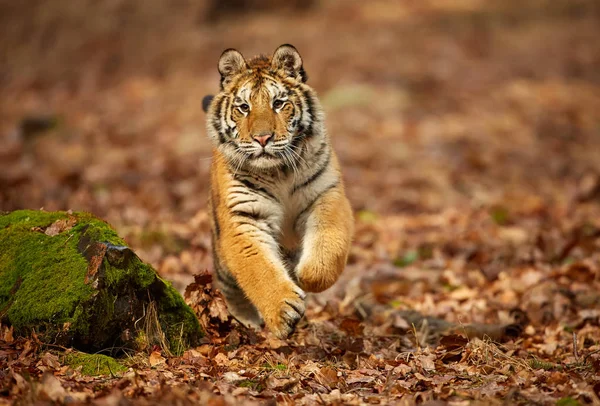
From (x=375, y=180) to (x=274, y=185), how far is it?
27.1ft

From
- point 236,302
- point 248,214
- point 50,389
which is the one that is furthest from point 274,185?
point 50,389

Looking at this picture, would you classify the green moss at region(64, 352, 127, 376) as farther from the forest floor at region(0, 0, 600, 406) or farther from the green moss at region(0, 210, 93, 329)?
the green moss at region(0, 210, 93, 329)

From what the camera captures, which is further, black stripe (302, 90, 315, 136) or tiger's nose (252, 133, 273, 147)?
black stripe (302, 90, 315, 136)

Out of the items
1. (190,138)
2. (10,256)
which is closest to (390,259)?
(10,256)

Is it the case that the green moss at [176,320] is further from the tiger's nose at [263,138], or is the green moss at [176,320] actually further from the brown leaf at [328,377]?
the tiger's nose at [263,138]

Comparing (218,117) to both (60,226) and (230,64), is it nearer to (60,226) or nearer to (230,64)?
(230,64)

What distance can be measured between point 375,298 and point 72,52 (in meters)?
17.0

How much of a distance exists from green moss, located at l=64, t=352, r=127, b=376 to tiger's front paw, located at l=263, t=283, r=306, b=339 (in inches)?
44.8

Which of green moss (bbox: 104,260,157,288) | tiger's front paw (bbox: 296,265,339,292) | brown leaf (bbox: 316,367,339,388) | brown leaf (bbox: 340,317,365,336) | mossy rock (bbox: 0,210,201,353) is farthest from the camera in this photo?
brown leaf (bbox: 340,317,365,336)

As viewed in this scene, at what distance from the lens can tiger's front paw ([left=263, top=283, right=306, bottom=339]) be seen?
5.28 meters

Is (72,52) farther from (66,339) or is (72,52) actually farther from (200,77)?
(66,339)

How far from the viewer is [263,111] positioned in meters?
5.74

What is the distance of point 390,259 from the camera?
9672 millimetres

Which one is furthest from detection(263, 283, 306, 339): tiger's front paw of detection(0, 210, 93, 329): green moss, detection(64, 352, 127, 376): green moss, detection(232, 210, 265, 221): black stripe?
detection(0, 210, 93, 329): green moss
